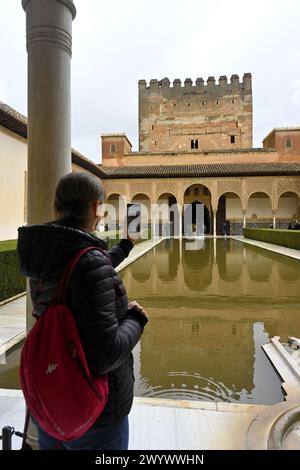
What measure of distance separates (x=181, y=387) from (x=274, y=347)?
138 cm

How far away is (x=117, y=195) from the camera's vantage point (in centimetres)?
3145

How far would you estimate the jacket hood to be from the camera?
112 centimetres

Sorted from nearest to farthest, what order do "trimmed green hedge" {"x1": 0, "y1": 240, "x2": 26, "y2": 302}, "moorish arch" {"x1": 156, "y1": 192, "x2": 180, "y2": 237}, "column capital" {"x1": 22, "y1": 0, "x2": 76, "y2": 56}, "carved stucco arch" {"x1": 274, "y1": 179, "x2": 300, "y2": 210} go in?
"column capital" {"x1": 22, "y1": 0, "x2": 76, "y2": 56} → "trimmed green hedge" {"x1": 0, "y1": 240, "x2": 26, "y2": 302} → "carved stucco arch" {"x1": 274, "y1": 179, "x2": 300, "y2": 210} → "moorish arch" {"x1": 156, "y1": 192, "x2": 180, "y2": 237}

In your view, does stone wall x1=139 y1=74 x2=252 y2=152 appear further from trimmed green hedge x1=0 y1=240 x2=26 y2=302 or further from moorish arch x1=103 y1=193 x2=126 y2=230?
trimmed green hedge x1=0 y1=240 x2=26 y2=302

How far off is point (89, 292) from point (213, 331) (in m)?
3.92

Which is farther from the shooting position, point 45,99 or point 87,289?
point 45,99

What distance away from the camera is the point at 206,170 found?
2912 cm

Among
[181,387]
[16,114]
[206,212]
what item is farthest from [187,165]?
[181,387]

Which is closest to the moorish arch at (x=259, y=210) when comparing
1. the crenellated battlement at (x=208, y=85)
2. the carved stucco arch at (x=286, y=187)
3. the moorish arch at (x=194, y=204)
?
the carved stucco arch at (x=286, y=187)

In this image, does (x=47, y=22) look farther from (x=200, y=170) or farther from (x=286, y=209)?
(x=286, y=209)

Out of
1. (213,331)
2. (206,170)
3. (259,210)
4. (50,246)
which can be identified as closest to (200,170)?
(206,170)

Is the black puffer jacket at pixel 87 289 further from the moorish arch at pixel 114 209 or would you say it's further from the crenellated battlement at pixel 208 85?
the crenellated battlement at pixel 208 85

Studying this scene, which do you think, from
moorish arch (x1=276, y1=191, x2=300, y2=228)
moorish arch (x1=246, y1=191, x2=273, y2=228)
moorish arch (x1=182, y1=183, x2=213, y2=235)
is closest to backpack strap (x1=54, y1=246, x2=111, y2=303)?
moorish arch (x1=246, y1=191, x2=273, y2=228)
